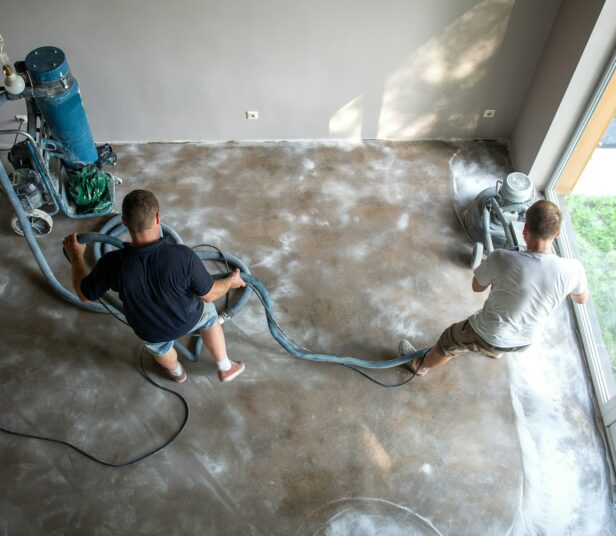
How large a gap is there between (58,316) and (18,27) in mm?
2151

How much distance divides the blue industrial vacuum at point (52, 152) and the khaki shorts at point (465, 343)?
2.70 m

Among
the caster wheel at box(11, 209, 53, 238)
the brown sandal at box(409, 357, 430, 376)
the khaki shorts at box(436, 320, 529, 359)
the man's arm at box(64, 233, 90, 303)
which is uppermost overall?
the man's arm at box(64, 233, 90, 303)

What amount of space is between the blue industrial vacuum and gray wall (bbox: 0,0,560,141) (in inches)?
19.0

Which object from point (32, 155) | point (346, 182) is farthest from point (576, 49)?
point (32, 155)

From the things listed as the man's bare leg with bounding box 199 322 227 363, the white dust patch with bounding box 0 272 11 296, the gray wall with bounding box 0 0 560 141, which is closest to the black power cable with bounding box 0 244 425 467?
the man's bare leg with bounding box 199 322 227 363

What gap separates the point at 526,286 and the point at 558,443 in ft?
3.90

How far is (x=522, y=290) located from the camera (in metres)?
2.66

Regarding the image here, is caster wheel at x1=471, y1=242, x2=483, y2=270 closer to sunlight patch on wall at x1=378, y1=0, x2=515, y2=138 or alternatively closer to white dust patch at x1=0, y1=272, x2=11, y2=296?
sunlight patch on wall at x1=378, y1=0, x2=515, y2=138

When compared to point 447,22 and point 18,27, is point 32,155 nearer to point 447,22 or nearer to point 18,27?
point 18,27

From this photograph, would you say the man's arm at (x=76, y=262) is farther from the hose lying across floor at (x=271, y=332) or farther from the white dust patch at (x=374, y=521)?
the white dust patch at (x=374, y=521)

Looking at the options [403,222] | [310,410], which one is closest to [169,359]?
[310,410]

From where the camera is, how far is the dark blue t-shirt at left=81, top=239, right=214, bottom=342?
2.50m

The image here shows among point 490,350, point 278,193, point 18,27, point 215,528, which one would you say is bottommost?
point 215,528

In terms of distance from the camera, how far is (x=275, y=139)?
4.87 metres
